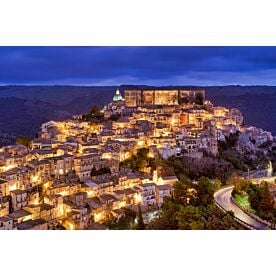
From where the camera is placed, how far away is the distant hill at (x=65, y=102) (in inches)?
400

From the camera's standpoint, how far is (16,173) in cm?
694

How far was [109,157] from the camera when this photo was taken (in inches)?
318

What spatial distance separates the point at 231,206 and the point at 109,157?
2.79m

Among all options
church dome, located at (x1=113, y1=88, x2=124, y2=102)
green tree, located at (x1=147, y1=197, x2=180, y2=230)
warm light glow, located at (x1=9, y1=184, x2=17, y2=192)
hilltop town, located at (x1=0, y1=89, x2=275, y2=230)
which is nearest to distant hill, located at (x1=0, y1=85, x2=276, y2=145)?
church dome, located at (x1=113, y1=88, x2=124, y2=102)

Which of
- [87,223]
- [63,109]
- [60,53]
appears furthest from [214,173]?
[63,109]

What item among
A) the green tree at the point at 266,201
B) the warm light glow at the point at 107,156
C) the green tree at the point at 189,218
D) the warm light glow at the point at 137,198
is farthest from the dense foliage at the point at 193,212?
the warm light glow at the point at 107,156

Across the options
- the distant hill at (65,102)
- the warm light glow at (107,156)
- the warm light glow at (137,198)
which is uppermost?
the distant hill at (65,102)

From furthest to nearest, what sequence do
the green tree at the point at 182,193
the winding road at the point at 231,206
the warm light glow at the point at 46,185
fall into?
1. the warm light glow at the point at 46,185
2. the green tree at the point at 182,193
3. the winding road at the point at 231,206

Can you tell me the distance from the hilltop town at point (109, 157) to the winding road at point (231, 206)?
32.3 inches

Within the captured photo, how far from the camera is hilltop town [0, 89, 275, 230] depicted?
6500 mm

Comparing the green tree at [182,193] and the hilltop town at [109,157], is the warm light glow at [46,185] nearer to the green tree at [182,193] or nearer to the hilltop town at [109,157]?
the hilltop town at [109,157]

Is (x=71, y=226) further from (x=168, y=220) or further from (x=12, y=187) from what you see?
(x=168, y=220)
